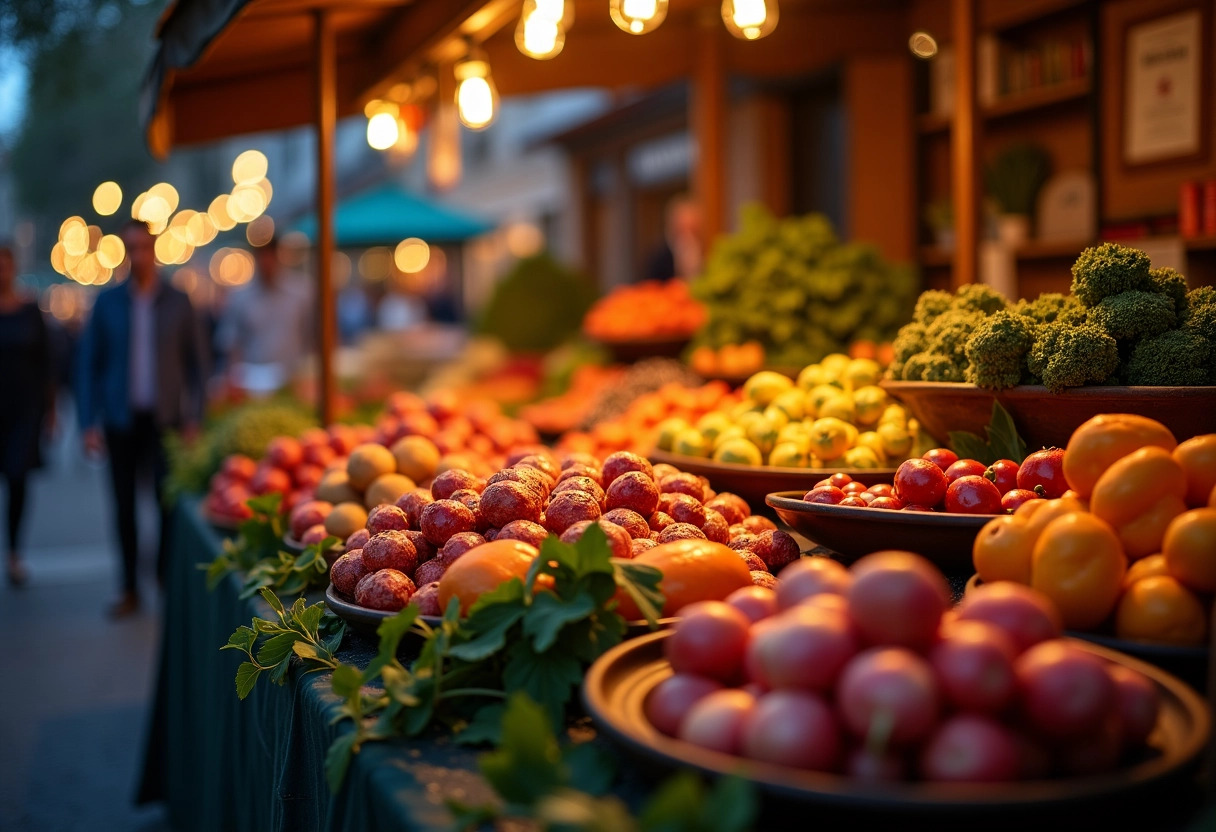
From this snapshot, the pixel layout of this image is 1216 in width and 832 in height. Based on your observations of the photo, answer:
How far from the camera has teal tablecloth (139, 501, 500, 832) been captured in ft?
4.30

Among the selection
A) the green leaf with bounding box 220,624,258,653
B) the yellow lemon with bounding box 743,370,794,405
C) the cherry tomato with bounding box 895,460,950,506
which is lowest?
the green leaf with bounding box 220,624,258,653

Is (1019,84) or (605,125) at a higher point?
(605,125)

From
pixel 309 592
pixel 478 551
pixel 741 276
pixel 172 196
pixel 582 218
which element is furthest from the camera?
pixel 172 196

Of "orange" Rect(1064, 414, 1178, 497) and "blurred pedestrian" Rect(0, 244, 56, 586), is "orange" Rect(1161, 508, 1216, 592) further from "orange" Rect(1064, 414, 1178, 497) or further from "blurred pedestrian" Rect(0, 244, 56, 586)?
"blurred pedestrian" Rect(0, 244, 56, 586)

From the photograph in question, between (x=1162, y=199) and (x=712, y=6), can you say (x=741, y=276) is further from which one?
(x=1162, y=199)

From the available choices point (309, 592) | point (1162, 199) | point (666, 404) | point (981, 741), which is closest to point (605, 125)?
point (1162, 199)

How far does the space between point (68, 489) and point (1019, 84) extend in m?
11.0

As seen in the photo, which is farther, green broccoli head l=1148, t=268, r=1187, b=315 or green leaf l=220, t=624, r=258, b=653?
green broccoli head l=1148, t=268, r=1187, b=315

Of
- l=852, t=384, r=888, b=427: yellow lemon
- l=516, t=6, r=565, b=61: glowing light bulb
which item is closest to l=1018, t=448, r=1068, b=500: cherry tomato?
l=852, t=384, r=888, b=427: yellow lemon

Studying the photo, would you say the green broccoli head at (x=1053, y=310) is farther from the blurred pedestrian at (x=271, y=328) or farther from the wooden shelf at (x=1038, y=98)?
the blurred pedestrian at (x=271, y=328)

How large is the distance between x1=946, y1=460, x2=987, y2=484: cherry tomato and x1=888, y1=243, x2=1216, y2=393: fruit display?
0.77ft

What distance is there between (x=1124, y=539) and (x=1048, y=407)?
2.12 ft

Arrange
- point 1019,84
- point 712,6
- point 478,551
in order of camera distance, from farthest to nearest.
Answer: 1. point 1019,84
2. point 712,6
3. point 478,551

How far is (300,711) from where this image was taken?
1.75 meters
